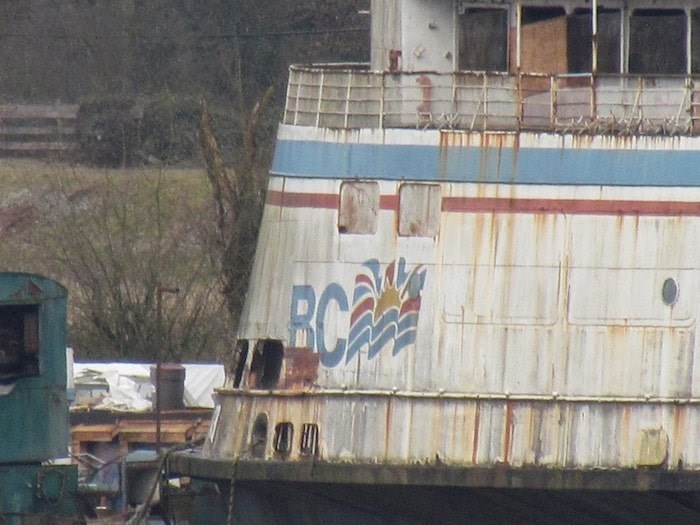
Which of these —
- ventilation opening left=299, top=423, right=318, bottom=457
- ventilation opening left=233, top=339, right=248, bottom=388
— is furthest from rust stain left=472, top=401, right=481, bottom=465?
ventilation opening left=233, top=339, right=248, bottom=388

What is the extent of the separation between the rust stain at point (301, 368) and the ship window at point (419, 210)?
4.05 ft

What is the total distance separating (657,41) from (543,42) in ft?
3.13

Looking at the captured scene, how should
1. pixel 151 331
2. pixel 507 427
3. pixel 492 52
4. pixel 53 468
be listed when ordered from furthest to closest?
1. pixel 151 331
2. pixel 53 468
3. pixel 492 52
4. pixel 507 427

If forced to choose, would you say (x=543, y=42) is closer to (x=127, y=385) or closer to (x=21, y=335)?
(x=21, y=335)

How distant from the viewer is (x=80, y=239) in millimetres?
29000

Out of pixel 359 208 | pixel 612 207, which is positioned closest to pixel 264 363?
pixel 359 208

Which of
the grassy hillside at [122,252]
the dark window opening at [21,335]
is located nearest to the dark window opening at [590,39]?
the dark window opening at [21,335]

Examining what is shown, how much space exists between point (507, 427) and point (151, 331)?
502 inches

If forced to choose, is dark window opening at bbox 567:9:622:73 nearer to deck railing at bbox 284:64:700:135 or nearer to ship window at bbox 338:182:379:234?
deck railing at bbox 284:64:700:135

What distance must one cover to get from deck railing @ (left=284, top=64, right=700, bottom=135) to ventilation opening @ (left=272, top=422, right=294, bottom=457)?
8.07ft

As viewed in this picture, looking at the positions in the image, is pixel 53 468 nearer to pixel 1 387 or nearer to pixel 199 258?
pixel 1 387

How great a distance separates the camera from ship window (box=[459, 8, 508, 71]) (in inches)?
671

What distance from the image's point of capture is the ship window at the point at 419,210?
1627 cm

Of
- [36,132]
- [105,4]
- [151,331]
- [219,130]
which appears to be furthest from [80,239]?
[105,4]
